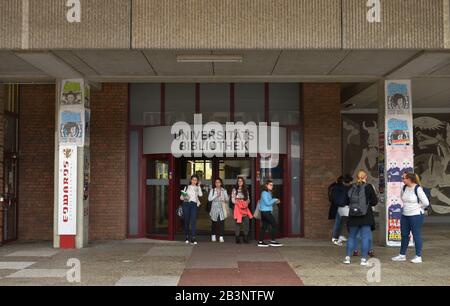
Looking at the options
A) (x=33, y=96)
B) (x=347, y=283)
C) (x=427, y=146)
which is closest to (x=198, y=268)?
(x=347, y=283)

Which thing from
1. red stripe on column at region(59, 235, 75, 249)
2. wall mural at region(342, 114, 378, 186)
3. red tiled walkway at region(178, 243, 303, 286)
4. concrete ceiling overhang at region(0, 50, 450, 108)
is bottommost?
red tiled walkway at region(178, 243, 303, 286)

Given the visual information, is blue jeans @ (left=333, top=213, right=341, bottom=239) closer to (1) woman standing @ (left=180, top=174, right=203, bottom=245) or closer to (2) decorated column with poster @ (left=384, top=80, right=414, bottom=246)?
(2) decorated column with poster @ (left=384, top=80, right=414, bottom=246)

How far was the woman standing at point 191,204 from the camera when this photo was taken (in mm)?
12953

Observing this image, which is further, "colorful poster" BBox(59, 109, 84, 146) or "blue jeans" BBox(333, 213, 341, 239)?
"blue jeans" BBox(333, 213, 341, 239)

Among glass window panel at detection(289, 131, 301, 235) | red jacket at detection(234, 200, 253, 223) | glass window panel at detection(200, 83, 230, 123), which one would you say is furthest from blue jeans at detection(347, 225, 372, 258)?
glass window panel at detection(200, 83, 230, 123)

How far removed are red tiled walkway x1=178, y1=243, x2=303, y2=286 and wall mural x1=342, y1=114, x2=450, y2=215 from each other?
7.15 metres

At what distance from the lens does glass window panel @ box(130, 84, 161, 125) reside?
13938 mm

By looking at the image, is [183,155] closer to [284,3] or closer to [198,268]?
[198,268]

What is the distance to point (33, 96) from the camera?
46.0 ft

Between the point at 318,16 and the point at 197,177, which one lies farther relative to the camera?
the point at 197,177

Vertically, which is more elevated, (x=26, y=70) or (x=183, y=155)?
(x=26, y=70)

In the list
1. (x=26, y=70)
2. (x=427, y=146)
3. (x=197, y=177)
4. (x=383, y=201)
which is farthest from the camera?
(x=427, y=146)

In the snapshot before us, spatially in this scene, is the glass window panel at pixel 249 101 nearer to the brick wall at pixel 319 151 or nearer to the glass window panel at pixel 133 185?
the brick wall at pixel 319 151

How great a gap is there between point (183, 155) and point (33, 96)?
4208 mm
